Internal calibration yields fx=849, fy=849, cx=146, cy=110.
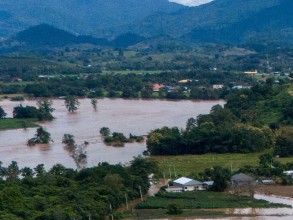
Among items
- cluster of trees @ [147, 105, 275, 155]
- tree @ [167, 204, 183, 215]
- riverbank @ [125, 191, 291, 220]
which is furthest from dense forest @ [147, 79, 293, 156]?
tree @ [167, 204, 183, 215]

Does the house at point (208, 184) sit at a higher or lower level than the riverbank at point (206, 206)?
higher

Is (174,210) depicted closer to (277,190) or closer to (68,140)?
(277,190)

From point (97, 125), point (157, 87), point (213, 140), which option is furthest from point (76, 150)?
point (157, 87)

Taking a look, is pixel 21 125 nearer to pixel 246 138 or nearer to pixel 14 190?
pixel 246 138

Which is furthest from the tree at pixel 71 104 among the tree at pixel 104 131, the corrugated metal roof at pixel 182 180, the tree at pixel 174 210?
the tree at pixel 174 210

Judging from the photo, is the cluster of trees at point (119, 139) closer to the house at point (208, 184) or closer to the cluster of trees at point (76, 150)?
the cluster of trees at point (76, 150)

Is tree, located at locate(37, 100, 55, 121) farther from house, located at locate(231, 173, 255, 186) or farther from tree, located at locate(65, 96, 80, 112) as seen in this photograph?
house, located at locate(231, 173, 255, 186)
